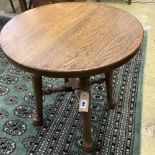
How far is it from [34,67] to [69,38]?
252 millimetres

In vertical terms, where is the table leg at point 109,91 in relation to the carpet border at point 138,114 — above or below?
above

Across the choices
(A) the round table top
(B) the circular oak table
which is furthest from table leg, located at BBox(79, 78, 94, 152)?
(A) the round table top

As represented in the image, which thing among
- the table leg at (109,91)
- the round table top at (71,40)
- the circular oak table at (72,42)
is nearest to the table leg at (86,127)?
the circular oak table at (72,42)

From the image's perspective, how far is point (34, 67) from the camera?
3.45 ft

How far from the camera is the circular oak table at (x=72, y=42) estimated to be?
1.06 m

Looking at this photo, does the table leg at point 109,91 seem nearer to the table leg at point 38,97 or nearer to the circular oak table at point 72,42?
the circular oak table at point 72,42

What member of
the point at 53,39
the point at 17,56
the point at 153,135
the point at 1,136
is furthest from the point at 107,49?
the point at 1,136

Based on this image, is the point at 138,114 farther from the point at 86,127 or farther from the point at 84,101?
the point at 84,101

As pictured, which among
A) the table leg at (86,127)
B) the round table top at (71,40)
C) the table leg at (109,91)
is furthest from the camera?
the table leg at (109,91)

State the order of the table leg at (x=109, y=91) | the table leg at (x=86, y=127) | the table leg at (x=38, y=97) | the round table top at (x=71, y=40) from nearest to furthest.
Answer: the round table top at (x=71, y=40) < the table leg at (x=86, y=127) < the table leg at (x=38, y=97) < the table leg at (x=109, y=91)

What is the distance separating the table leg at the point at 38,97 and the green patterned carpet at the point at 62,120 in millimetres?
43

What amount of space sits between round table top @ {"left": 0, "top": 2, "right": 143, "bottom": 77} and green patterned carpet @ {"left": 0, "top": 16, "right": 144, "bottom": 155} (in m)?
0.55

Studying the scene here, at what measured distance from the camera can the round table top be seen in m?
1.06

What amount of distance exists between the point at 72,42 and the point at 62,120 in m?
Answer: 0.59
